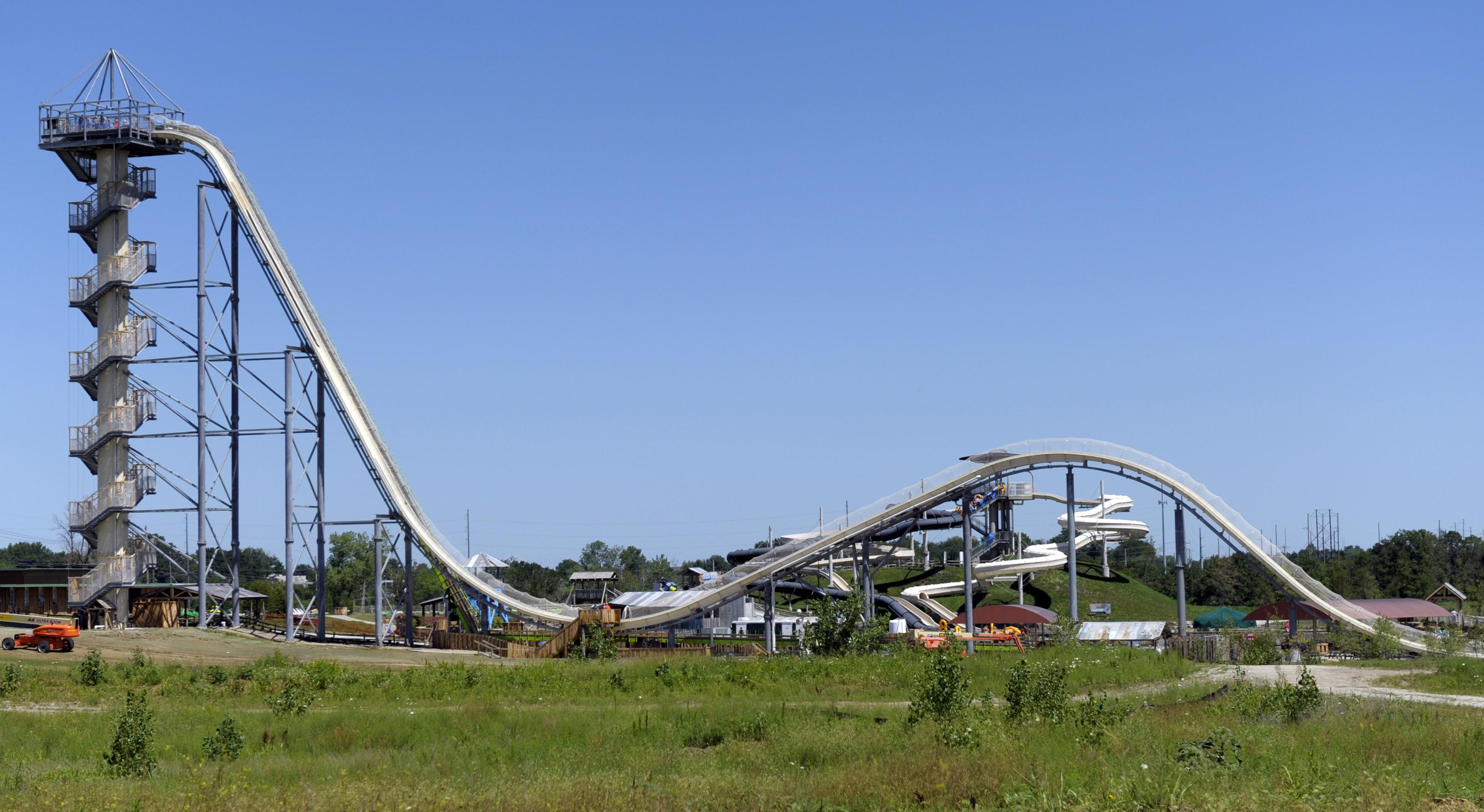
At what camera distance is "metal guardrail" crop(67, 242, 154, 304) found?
5753 centimetres

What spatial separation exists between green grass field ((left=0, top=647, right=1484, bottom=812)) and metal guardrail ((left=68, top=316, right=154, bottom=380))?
26217 mm

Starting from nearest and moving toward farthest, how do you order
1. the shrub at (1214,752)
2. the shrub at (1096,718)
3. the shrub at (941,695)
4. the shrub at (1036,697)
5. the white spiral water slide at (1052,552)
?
the shrub at (1214,752) → the shrub at (1096,718) → the shrub at (941,695) → the shrub at (1036,697) → the white spiral water slide at (1052,552)

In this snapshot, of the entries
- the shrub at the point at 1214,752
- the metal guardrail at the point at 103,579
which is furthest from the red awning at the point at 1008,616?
the shrub at the point at 1214,752

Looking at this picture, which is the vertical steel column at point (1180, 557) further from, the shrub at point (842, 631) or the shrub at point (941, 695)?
the shrub at point (941, 695)

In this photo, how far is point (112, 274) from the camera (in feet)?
189

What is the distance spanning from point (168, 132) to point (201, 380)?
11155 millimetres

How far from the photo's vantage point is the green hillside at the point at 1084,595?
8362 centimetres

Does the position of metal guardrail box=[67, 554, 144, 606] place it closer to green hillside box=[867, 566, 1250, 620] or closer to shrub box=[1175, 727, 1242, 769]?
green hillside box=[867, 566, 1250, 620]

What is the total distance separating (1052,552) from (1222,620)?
1870cm

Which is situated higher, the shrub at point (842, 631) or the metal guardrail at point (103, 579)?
the metal guardrail at point (103, 579)

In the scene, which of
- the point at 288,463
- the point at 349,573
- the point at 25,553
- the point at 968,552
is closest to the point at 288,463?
the point at 288,463

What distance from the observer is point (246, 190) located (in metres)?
59.3

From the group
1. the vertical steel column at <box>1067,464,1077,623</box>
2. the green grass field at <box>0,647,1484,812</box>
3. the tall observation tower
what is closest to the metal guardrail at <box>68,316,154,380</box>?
the tall observation tower

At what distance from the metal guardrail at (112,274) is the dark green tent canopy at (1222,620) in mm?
53739
